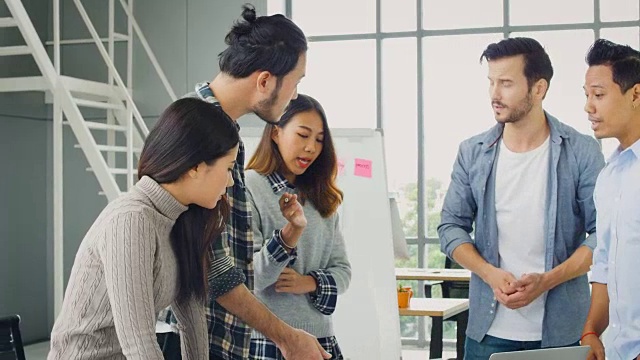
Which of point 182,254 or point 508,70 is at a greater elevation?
point 508,70

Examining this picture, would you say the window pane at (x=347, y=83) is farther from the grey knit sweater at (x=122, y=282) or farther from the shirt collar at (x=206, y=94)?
the grey knit sweater at (x=122, y=282)

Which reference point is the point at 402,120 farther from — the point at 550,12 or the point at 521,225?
the point at 521,225

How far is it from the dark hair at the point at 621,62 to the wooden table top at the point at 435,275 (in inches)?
156

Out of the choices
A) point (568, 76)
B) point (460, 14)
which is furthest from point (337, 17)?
point (568, 76)

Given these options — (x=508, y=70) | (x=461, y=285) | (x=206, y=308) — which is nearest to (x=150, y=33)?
(x=461, y=285)

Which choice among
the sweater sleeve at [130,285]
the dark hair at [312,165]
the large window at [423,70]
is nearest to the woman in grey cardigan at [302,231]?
the dark hair at [312,165]

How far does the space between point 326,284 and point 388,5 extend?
623cm

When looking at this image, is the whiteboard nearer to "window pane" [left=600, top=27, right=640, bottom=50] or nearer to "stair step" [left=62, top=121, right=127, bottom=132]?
"stair step" [left=62, top=121, right=127, bottom=132]

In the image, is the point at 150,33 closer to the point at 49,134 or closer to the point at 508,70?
the point at 49,134

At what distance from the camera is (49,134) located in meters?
9.10

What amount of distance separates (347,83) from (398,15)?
808mm

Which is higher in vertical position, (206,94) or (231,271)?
(206,94)

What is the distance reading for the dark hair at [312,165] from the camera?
2.97m

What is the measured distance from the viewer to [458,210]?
3084mm
